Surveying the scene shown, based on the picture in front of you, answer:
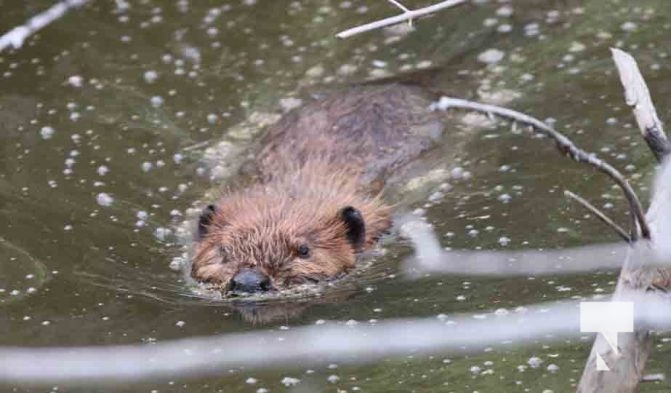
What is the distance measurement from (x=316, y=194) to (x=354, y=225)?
347 millimetres

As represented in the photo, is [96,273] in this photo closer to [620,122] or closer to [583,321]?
[583,321]

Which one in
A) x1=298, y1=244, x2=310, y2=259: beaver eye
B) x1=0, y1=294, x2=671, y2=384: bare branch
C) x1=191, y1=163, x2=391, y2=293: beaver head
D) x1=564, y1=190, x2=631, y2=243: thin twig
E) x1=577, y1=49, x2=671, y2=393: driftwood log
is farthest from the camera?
x1=298, y1=244, x2=310, y2=259: beaver eye

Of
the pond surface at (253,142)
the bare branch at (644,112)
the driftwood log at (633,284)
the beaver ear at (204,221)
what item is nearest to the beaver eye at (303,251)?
the pond surface at (253,142)

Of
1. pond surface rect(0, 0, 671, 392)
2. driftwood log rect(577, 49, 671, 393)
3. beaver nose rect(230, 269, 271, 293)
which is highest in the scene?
driftwood log rect(577, 49, 671, 393)

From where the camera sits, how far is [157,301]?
5.70m

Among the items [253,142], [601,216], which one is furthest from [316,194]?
[601,216]

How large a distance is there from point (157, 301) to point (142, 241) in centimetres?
68

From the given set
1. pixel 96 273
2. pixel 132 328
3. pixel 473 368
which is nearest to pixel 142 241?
pixel 96 273

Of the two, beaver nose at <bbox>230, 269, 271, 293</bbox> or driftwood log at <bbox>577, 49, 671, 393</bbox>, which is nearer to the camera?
driftwood log at <bbox>577, 49, 671, 393</bbox>

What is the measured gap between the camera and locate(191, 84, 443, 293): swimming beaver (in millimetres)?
5945

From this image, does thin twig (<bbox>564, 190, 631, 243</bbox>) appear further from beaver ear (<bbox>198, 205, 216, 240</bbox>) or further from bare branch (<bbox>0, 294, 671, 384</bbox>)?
beaver ear (<bbox>198, 205, 216, 240</bbox>)

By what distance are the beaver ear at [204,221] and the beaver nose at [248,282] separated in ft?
1.77

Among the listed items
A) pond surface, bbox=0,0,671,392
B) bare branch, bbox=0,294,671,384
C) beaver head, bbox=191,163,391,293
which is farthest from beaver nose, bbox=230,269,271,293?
bare branch, bbox=0,294,671,384

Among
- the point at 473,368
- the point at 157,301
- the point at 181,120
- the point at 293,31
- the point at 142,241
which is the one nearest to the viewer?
the point at 473,368
